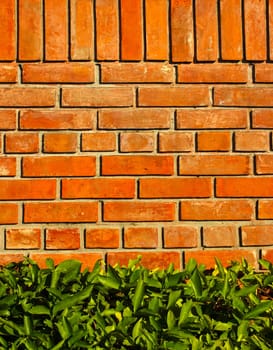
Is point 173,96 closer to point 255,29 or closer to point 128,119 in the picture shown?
point 128,119

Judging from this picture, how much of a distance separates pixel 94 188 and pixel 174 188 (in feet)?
1.11

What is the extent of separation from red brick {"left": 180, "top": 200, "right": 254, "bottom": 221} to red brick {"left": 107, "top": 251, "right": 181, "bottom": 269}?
0.17 meters

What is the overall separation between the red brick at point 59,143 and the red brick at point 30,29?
1.12 ft

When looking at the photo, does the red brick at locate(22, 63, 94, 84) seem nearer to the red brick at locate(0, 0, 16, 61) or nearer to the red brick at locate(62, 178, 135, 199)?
the red brick at locate(0, 0, 16, 61)

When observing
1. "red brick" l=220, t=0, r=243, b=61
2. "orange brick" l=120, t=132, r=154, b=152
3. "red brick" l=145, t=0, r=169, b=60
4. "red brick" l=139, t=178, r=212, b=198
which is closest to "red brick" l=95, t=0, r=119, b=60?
"red brick" l=145, t=0, r=169, b=60

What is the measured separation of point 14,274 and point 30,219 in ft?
0.84

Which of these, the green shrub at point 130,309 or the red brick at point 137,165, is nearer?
the green shrub at point 130,309

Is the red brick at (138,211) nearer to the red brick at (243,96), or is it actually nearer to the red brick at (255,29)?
the red brick at (243,96)

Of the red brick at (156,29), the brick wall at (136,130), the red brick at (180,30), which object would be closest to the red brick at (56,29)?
the brick wall at (136,130)

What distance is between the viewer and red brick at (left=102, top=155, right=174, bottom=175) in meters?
2.47

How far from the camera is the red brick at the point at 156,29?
2508mm

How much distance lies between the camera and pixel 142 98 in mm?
2492

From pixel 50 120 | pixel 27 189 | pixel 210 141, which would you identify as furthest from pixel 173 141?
pixel 27 189

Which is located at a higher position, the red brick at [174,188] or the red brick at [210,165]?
the red brick at [210,165]
